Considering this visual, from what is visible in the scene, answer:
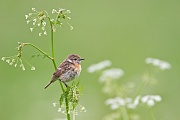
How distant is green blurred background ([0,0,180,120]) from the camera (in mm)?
9664

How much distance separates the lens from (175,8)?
1535 cm

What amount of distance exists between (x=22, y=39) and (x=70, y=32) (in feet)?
5.76

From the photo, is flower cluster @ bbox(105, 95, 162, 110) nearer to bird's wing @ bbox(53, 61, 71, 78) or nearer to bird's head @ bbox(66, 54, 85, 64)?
bird's head @ bbox(66, 54, 85, 64)

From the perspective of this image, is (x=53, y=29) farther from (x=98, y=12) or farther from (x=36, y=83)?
(x=98, y=12)

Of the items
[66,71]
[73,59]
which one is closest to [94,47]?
[73,59]

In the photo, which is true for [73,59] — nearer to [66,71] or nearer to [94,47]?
[66,71]

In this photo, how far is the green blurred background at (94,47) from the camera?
9664 millimetres

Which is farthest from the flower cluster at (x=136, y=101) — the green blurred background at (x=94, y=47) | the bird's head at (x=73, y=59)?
the green blurred background at (x=94, y=47)

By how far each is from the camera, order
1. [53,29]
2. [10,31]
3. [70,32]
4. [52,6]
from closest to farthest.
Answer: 1. [53,29]
2. [10,31]
3. [70,32]
4. [52,6]

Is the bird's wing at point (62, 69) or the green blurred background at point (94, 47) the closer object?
the bird's wing at point (62, 69)

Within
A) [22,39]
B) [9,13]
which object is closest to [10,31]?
[22,39]

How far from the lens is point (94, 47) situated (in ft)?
45.2

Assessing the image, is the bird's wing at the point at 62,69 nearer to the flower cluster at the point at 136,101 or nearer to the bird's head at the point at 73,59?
the bird's head at the point at 73,59

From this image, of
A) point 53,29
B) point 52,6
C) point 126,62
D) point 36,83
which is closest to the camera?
point 53,29
